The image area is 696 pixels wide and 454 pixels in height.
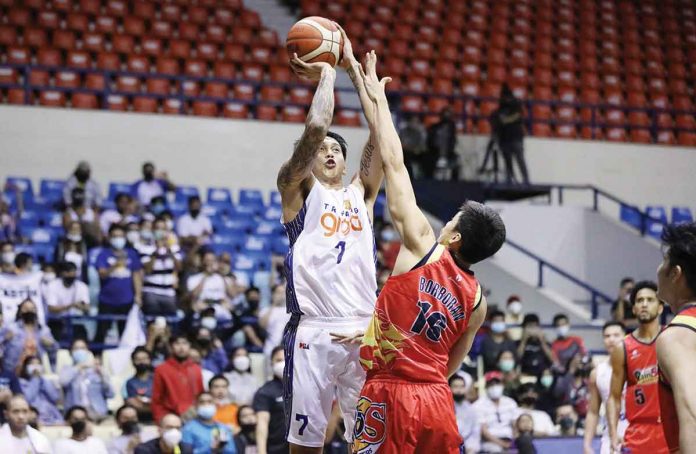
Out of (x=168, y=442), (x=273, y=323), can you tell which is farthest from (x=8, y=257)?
(x=168, y=442)

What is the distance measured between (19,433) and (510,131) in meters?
11.4

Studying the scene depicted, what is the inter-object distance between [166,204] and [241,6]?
20.8 feet

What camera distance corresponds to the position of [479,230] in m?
5.47

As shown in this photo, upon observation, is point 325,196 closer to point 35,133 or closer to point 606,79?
point 35,133

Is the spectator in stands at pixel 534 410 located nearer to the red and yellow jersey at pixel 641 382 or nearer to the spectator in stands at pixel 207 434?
the spectator in stands at pixel 207 434

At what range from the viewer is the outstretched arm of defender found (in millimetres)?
5566

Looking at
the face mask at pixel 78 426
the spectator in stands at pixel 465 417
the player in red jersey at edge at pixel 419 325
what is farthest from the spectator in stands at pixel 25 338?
the player in red jersey at edge at pixel 419 325

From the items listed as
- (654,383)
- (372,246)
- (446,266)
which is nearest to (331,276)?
(372,246)

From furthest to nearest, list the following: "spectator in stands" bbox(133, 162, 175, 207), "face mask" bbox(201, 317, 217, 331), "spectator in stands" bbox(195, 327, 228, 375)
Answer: "spectator in stands" bbox(133, 162, 175, 207) → "face mask" bbox(201, 317, 217, 331) → "spectator in stands" bbox(195, 327, 228, 375)

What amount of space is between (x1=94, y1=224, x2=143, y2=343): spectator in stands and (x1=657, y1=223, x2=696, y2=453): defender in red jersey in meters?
9.69

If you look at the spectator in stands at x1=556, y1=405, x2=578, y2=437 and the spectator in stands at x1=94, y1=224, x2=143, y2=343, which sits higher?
the spectator in stands at x1=94, y1=224, x2=143, y2=343

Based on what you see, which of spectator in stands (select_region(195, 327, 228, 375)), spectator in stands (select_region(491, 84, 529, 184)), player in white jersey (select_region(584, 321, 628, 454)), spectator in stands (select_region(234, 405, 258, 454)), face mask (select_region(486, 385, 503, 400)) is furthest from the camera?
spectator in stands (select_region(491, 84, 529, 184))

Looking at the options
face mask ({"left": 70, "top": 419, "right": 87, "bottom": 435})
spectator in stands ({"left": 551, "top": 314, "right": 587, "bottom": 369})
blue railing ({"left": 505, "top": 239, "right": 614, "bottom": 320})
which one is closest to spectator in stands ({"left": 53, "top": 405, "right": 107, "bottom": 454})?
face mask ({"left": 70, "top": 419, "right": 87, "bottom": 435})

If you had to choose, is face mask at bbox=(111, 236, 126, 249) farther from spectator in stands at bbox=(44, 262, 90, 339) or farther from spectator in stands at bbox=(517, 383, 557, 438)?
spectator in stands at bbox=(517, 383, 557, 438)
